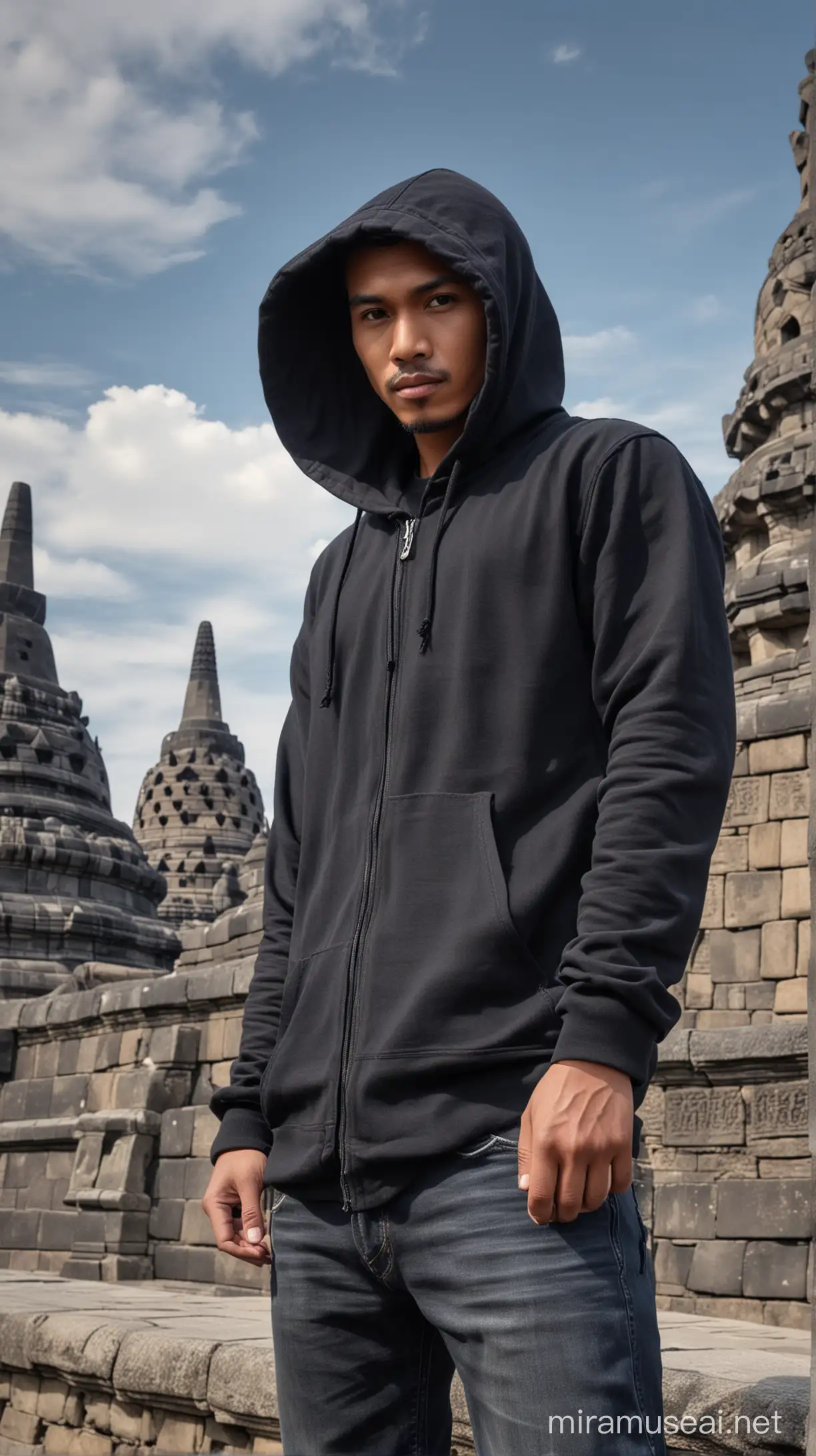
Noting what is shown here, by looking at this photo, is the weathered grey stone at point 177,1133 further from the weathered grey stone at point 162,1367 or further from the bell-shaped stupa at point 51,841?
the bell-shaped stupa at point 51,841

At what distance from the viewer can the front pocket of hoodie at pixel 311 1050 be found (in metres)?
1.93

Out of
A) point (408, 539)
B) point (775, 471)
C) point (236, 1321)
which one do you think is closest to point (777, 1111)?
point (236, 1321)

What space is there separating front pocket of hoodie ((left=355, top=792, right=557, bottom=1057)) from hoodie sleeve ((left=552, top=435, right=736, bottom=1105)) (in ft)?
0.23

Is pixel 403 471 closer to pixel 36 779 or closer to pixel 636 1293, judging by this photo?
pixel 636 1293

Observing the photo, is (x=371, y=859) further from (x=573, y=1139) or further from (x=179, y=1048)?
(x=179, y=1048)

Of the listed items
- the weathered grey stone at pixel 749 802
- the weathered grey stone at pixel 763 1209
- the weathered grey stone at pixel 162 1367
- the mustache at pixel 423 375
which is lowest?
the weathered grey stone at pixel 162 1367

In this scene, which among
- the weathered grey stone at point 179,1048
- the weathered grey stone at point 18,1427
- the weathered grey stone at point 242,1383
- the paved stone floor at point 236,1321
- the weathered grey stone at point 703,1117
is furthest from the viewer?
the weathered grey stone at point 179,1048

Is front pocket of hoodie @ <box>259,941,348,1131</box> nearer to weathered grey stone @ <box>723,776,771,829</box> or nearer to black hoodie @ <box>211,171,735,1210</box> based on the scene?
black hoodie @ <box>211,171,735,1210</box>

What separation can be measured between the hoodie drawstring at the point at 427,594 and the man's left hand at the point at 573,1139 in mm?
624

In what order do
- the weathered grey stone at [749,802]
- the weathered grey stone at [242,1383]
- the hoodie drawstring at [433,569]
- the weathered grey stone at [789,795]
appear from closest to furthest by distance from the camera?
the hoodie drawstring at [433,569] < the weathered grey stone at [242,1383] < the weathered grey stone at [789,795] < the weathered grey stone at [749,802]

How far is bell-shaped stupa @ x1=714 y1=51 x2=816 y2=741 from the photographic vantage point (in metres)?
14.7

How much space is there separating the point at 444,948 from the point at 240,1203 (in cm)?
64

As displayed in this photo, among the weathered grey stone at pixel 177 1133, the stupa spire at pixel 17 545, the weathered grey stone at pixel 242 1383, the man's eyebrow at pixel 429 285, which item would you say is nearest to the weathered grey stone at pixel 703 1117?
the weathered grey stone at pixel 177 1133

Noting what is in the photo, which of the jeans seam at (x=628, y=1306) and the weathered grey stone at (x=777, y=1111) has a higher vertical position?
the weathered grey stone at (x=777, y=1111)
